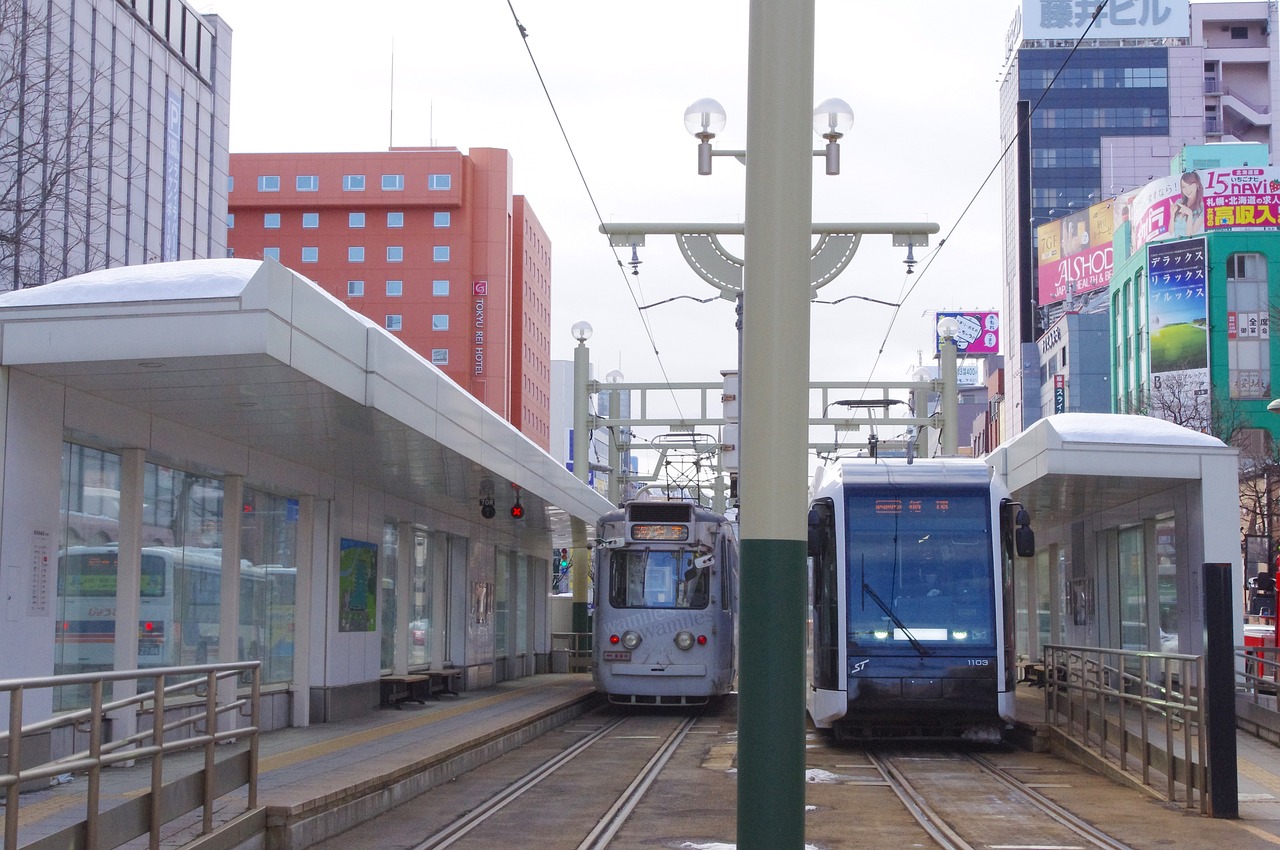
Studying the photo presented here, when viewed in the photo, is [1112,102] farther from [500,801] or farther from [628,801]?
[500,801]

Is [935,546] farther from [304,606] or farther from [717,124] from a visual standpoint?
[304,606]

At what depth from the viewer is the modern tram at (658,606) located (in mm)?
22953

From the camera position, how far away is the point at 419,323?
100125mm

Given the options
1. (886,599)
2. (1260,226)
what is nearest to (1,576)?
(886,599)

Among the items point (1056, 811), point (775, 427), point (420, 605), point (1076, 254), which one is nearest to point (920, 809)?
point (1056, 811)

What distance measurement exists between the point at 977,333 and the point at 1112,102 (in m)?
23.3

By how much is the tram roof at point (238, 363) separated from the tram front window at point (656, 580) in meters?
6.73

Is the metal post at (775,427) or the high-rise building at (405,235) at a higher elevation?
the high-rise building at (405,235)

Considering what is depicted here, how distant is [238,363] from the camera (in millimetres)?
10547

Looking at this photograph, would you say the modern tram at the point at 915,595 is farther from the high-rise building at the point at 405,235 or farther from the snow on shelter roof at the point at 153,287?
the high-rise building at the point at 405,235

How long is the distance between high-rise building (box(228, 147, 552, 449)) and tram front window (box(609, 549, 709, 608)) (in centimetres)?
7561

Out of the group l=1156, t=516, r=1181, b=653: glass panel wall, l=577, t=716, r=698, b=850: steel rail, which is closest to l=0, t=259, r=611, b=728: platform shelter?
l=577, t=716, r=698, b=850: steel rail

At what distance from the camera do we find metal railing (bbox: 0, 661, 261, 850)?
669cm

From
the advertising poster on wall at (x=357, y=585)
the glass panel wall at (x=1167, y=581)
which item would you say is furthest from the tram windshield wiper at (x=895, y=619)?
the advertising poster on wall at (x=357, y=585)
